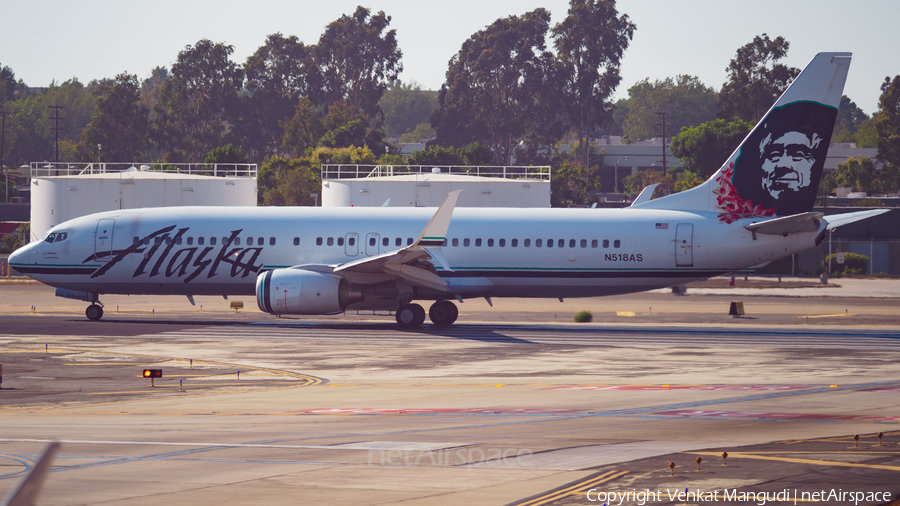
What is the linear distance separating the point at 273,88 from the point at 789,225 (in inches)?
5617

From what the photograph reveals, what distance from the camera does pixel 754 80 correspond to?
14062cm

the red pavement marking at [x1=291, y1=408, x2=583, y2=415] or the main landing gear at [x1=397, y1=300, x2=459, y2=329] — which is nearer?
the red pavement marking at [x1=291, y1=408, x2=583, y2=415]

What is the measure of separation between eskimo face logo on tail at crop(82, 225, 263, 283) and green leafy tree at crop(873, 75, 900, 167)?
392 feet

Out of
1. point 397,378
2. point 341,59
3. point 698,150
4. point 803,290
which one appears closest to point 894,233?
point 803,290

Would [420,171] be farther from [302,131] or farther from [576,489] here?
[576,489]

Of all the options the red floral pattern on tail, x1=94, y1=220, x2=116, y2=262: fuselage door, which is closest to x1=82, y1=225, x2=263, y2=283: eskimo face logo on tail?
x1=94, y1=220, x2=116, y2=262: fuselage door

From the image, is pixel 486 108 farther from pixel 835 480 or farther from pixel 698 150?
pixel 835 480

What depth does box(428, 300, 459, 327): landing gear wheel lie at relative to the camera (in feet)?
123

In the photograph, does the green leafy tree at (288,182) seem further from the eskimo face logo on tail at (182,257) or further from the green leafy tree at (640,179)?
the eskimo face logo on tail at (182,257)

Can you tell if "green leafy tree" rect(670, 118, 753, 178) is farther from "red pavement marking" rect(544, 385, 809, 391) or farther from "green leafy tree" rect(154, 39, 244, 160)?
"red pavement marking" rect(544, 385, 809, 391)

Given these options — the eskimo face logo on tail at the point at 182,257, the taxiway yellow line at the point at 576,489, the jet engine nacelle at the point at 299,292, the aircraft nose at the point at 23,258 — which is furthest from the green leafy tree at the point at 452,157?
the taxiway yellow line at the point at 576,489

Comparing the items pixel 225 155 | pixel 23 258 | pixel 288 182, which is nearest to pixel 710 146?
pixel 288 182

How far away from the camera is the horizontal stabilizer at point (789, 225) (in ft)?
110

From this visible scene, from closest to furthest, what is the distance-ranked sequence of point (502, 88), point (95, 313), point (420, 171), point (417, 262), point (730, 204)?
point (417, 262), point (730, 204), point (95, 313), point (420, 171), point (502, 88)
